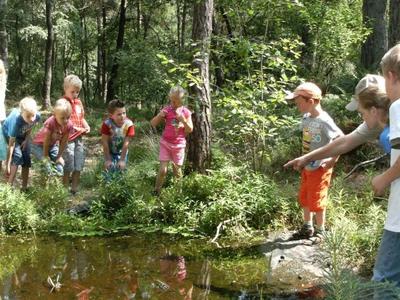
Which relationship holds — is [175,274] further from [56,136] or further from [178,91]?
[56,136]

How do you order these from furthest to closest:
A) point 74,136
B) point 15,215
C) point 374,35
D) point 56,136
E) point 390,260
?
point 374,35
point 74,136
point 56,136
point 15,215
point 390,260

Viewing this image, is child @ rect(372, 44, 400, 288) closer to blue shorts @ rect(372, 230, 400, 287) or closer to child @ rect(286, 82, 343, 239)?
blue shorts @ rect(372, 230, 400, 287)

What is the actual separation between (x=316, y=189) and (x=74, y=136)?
3.75 meters

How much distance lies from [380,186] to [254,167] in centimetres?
420

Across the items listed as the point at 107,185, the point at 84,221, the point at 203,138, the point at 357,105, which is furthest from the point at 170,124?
Result: the point at 357,105

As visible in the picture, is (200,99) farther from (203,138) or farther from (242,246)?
(242,246)

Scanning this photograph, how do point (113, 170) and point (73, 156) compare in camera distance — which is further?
point (73, 156)

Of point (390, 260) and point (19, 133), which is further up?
point (19, 133)

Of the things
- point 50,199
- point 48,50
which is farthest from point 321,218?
point 48,50

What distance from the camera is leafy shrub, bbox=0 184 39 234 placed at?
5.60 meters

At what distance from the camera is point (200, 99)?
675 cm

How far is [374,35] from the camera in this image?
460 inches

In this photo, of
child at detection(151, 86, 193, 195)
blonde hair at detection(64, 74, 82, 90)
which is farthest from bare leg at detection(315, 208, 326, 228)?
blonde hair at detection(64, 74, 82, 90)

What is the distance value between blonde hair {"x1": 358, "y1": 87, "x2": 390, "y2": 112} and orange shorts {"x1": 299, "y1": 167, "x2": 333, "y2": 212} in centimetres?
199
